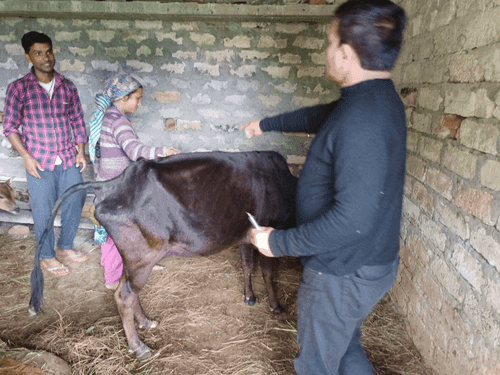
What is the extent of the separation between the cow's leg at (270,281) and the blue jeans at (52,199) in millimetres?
2193

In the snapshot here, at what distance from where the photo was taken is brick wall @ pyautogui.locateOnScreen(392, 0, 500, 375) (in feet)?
5.74

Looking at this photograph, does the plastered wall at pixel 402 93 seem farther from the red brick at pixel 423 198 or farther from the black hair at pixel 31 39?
the black hair at pixel 31 39

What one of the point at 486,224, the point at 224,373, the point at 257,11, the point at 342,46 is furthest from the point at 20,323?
the point at 257,11

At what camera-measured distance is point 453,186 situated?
2107 millimetres

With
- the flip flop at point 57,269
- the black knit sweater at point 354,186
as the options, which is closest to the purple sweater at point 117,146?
the flip flop at point 57,269

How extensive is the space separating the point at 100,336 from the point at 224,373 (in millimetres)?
1077

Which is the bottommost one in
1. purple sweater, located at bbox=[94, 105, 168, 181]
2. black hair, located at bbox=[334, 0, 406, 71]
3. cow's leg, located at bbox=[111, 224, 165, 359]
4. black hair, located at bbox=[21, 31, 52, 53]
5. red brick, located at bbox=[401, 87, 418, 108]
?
cow's leg, located at bbox=[111, 224, 165, 359]

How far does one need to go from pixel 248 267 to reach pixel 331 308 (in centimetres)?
167

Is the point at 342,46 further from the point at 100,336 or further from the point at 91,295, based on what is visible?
the point at 91,295

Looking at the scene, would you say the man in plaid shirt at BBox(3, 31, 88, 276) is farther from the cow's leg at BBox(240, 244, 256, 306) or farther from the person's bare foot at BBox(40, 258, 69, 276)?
the cow's leg at BBox(240, 244, 256, 306)

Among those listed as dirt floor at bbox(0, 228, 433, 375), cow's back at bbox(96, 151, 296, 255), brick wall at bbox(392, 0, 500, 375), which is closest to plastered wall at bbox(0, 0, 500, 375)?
brick wall at bbox(392, 0, 500, 375)

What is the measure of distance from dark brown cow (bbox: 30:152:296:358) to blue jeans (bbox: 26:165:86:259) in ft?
4.33

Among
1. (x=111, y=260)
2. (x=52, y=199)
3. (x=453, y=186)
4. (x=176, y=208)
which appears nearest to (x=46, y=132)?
(x=52, y=199)

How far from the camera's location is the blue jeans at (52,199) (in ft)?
10.8
